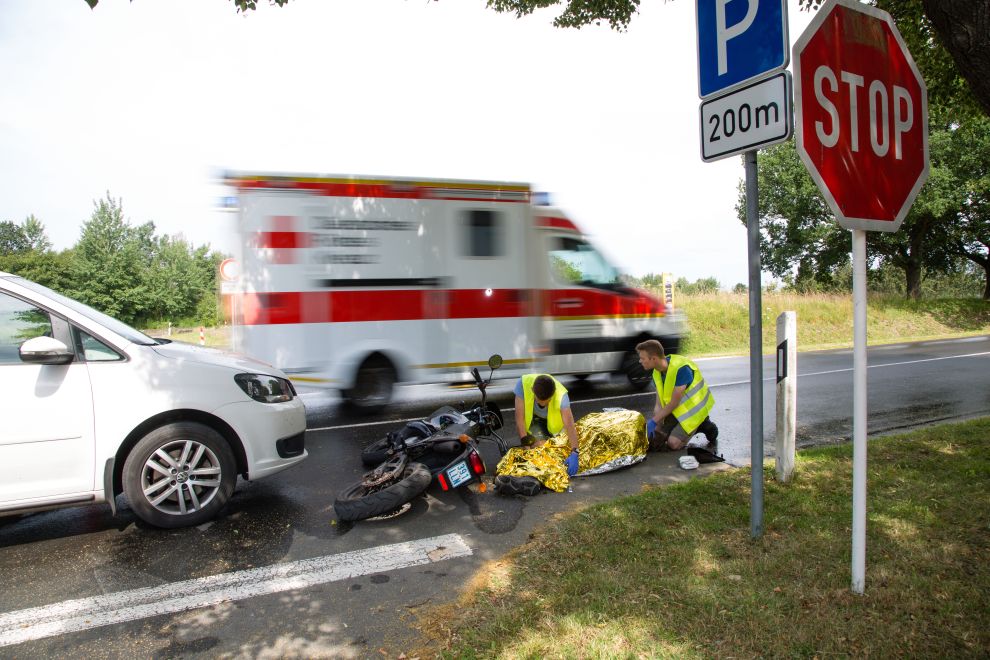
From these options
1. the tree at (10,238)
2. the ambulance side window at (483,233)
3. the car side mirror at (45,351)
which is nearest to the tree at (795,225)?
the ambulance side window at (483,233)

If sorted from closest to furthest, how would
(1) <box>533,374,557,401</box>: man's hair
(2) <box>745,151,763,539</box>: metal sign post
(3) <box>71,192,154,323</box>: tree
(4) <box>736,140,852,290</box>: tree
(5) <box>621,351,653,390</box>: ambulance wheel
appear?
(2) <box>745,151,763,539</box>: metal sign post < (1) <box>533,374,557,401</box>: man's hair < (5) <box>621,351,653,390</box>: ambulance wheel < (4) <box>736,140,852,290</box>: tree < (3) <box>71,192,154,323</box>: tree

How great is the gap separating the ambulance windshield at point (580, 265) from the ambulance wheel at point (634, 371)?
1160mm

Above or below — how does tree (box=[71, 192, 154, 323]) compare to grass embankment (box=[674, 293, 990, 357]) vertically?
above

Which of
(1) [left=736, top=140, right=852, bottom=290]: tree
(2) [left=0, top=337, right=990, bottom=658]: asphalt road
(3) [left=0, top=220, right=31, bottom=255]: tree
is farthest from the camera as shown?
(3) [left=0, top=220, right=31, bottom=255]: tree

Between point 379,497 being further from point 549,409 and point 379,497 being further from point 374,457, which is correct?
point 549,409

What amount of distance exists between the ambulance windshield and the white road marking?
5678 mm

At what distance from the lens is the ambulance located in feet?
25.2

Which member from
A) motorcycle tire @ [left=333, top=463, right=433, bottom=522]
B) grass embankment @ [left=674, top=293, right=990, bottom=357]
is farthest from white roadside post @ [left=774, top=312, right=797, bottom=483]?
grass embankment @ [left=674, top=293, right=990, bottom=357]

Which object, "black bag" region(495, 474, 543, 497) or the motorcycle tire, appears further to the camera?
"black bag" region(495, 474, 543, 497)

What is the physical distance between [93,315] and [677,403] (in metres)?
5.02

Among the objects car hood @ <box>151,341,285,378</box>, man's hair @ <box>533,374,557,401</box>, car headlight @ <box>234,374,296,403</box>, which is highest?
car hood @ <box>151,341,285,378</box>

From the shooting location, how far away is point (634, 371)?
994cm

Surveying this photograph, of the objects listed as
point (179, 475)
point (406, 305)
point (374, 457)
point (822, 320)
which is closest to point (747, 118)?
point (179, 475)

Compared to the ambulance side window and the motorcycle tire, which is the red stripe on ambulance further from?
the motorcycle tire
